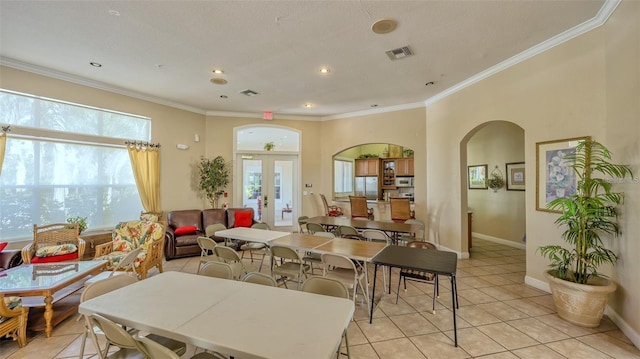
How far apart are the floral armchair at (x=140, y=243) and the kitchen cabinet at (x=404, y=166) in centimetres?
715

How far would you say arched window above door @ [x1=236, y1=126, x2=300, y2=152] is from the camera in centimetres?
719

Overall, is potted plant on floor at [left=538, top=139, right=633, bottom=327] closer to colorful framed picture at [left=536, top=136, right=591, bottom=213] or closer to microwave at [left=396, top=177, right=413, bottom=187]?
colorful framed picture at [left=536, top=136, right=591, bottom=213]

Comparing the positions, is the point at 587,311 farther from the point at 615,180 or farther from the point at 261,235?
the point at 261,235

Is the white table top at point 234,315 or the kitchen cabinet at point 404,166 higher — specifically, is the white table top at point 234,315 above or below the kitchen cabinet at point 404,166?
below

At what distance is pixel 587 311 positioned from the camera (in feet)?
8.87

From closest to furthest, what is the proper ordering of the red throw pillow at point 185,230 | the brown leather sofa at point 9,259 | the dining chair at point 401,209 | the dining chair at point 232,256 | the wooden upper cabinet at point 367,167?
the dining chair at point 232,256 → the brown leather sofa at point 9,259 → the red throw pillow at point 185,230 → the dining chair at point 401,209 → the wooden upper cabinet at point 367,167

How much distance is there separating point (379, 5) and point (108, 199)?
5844mm

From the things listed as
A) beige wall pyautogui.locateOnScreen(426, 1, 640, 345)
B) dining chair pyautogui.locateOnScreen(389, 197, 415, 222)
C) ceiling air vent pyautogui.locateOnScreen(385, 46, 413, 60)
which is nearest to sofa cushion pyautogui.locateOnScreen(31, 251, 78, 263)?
ceiling air vent pyautogui.locateOnScreen(385, 46, 413, 60)

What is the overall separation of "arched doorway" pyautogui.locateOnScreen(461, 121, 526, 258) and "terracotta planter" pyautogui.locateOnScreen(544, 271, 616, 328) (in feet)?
8.74

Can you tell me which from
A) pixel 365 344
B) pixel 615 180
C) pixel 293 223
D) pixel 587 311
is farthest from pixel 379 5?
pixel 293 223

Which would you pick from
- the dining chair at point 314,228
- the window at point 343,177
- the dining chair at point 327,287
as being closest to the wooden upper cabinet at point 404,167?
the window at point 343,177

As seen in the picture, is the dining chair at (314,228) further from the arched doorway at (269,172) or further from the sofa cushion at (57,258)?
the sofa cushion at (57,258)

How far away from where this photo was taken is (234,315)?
1608mm

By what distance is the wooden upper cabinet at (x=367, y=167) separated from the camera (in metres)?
9.18
